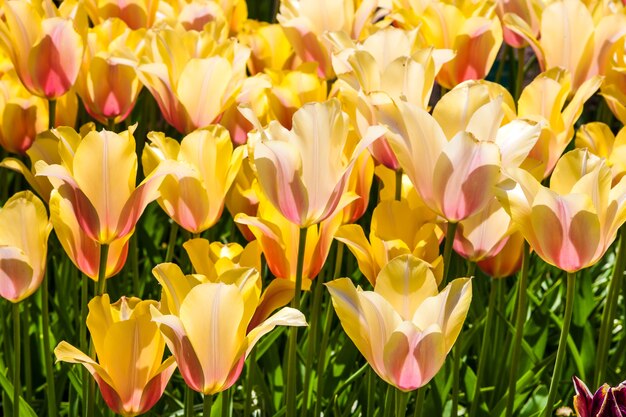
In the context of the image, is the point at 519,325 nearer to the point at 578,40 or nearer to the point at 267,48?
the point at 578,40

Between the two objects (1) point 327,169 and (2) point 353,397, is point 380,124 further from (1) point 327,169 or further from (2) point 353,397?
(2) point 353,397

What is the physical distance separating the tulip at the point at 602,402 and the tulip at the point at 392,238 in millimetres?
248

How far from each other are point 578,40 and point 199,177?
0.85 metres

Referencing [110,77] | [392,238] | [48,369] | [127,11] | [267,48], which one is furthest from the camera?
[127,11]

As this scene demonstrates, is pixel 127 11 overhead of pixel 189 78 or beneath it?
beneath

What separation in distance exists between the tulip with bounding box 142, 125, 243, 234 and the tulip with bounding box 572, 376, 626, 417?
0.57 metres

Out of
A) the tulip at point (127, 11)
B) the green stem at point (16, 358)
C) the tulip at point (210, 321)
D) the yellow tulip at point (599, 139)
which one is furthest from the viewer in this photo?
the tulip at point (127, 11)

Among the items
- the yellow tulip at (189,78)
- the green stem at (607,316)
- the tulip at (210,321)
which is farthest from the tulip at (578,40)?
the tulip at (210,321)

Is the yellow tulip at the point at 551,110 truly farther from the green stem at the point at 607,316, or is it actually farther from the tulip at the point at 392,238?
the tulip at the point at 392,238

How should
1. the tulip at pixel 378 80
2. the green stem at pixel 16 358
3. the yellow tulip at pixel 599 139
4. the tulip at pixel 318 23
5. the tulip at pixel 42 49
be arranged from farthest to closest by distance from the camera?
the tulip at pixel 318 23 < the tulip at pixel 42 49 < the yellow tulip at pixel 599 139 < the tulip at pixel 378 80 < the green stem at pixel 16 358

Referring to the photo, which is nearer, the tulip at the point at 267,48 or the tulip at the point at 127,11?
the tulip at the point at 267,48

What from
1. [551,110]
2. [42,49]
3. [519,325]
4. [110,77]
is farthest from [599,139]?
[42,49]

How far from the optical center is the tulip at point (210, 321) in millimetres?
1108

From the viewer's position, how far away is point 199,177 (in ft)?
4.79
